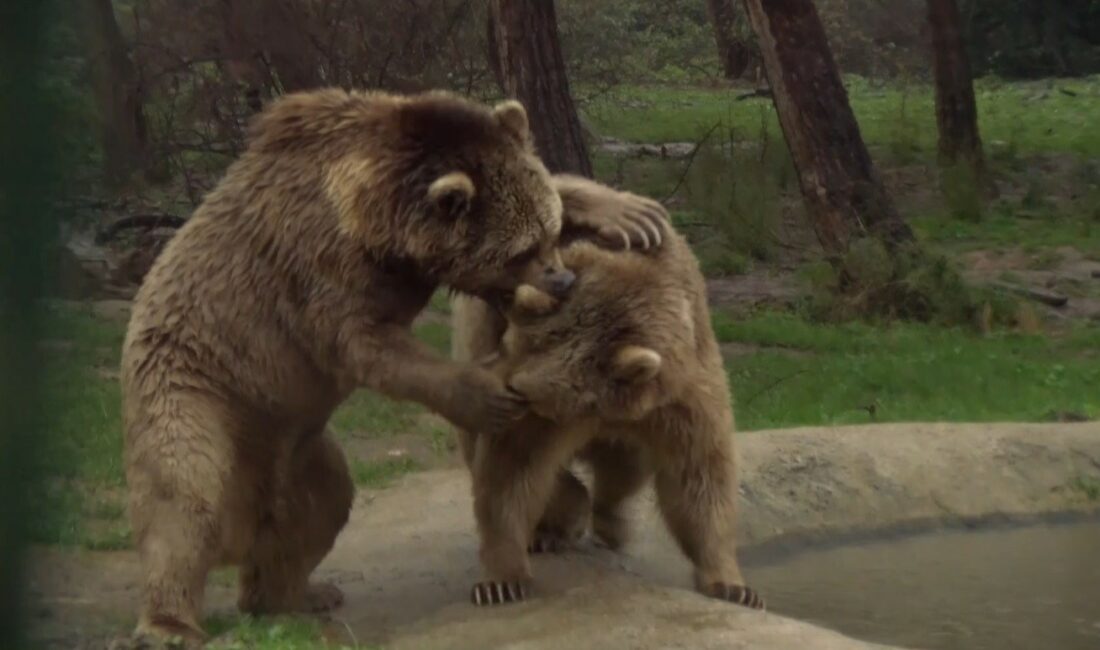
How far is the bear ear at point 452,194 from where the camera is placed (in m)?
5.32

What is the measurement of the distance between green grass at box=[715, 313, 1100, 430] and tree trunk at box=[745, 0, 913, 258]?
43.6 inches

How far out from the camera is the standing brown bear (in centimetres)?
530

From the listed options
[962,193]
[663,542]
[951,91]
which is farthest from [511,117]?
[951,91]

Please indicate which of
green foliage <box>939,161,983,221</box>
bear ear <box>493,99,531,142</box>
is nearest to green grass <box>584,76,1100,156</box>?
green foliage <box>939,161,983,221</box>

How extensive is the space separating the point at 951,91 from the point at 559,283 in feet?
48.8

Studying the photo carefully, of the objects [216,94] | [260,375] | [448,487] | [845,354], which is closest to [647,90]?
[216,94]

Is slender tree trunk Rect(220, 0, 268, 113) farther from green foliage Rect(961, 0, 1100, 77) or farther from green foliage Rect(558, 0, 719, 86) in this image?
green foliage Rect(961, 0, 1100, 77)

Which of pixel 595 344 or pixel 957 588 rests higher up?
pixel 595 344

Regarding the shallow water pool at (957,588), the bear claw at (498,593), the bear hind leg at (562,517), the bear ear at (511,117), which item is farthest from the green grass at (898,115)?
the bear claw at (498,593)

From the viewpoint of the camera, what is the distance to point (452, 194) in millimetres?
5352

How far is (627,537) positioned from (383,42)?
1008 centimetres

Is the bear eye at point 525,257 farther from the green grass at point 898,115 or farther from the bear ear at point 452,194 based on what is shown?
the green grass at point 898,115

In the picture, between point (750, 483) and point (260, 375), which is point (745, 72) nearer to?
point (750, 483)

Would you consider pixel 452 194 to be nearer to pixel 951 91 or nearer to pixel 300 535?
pixel 300 535
